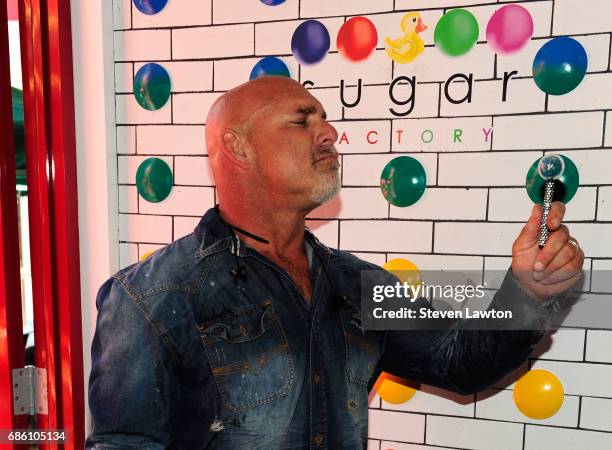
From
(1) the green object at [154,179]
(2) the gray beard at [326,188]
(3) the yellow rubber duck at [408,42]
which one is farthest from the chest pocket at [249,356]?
(3) the yellow rubber duck at [408,42]

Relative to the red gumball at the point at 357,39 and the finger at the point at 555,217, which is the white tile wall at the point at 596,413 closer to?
→ the finger at the point at 555,217

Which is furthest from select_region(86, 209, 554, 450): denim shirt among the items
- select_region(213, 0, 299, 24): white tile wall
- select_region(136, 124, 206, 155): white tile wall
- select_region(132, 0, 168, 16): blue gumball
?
select_region(132, 0, 168, 16): blue gumball

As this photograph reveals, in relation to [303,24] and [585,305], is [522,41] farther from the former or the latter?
[585,305]

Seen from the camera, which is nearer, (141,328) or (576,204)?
(141,328)

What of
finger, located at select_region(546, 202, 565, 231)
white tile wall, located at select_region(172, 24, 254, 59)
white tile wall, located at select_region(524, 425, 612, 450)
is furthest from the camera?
white tile wall, located at select_region(172, 24, 254, 59)

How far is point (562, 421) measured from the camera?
5.88ft

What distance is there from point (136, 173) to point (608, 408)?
1922 millimetres

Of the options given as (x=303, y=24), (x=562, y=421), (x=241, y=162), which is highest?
(x=303, y=24)

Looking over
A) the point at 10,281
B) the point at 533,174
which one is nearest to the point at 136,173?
the point at 10,281

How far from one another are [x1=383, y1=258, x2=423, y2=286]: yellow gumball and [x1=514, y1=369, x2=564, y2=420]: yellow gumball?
486mm

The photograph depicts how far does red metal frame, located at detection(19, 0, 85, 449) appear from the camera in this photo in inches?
79.7

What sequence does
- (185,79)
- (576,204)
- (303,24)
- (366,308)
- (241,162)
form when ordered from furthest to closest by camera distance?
1. (185,79)
2. (303,24)
3. (576,204)
4. (366,308)
5. (241,162)

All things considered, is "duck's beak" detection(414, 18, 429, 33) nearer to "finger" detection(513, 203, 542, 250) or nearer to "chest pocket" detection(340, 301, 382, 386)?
"finger" detection(513, 203, 542, 250)

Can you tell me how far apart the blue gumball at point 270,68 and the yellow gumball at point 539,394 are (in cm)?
137
